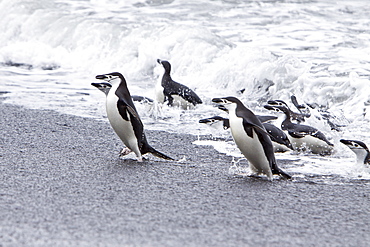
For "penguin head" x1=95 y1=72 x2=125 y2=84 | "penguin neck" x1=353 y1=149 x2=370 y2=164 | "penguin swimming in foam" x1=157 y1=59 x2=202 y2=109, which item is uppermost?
"penguin head" x1=95 y1=72 x2=125 y2=84

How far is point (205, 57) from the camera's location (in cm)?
1170

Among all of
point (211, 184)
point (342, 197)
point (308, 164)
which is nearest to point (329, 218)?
point (342, 197)

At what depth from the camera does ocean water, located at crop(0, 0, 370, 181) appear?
25.4ft

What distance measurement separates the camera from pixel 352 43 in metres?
12.6

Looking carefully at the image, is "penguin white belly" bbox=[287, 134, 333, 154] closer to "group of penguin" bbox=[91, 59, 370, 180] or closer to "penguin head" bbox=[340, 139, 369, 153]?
"group of penguin" bbox=[91, 59, 370, 180]

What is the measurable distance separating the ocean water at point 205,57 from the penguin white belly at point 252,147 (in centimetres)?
30

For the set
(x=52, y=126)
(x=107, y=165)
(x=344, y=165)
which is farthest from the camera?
(x=52, y=126)

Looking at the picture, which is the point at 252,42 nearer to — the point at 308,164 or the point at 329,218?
the point at 308,164

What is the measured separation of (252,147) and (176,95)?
380 centimetres

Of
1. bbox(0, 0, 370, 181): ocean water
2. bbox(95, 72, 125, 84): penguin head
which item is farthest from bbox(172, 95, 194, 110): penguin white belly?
bbox(95, 72, 125, 84): penguin head

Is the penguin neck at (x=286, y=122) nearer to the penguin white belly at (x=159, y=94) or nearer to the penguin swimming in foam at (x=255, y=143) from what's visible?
the penguin swimming in foam at (x=255, y=143)

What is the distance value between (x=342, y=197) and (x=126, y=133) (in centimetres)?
188

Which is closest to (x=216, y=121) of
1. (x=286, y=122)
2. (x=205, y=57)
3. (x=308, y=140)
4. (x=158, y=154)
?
(x=286, y=122)

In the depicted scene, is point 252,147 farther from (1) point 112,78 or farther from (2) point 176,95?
(2) point 176,95
